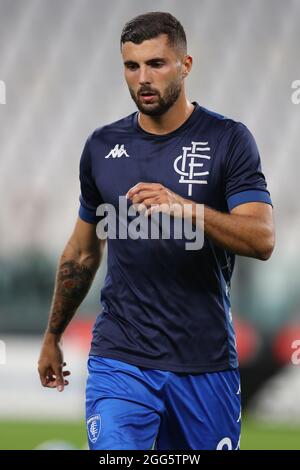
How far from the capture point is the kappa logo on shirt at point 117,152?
3422 millimetres

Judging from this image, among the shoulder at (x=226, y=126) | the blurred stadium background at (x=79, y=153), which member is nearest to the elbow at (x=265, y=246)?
the shoulder at (x=226, y=126)

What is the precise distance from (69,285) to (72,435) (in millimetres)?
3041


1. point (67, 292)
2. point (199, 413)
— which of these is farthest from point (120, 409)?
point (67, 292)

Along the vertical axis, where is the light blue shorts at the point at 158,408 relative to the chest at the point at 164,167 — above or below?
below

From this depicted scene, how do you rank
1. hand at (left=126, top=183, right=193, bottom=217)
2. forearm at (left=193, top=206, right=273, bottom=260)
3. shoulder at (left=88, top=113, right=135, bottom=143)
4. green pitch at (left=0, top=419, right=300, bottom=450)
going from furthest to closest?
1. green pitch at (left=0, top=419, right=300, bottom=450)
2. shoulder at (left=88, top=113, right=135, bottom=143)
3. forearm at (left=193, top=206, right=273, bottom=260)
4. hand at (left=126, top=183, right=193, bottom=217)

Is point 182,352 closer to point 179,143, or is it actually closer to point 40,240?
point 179,143

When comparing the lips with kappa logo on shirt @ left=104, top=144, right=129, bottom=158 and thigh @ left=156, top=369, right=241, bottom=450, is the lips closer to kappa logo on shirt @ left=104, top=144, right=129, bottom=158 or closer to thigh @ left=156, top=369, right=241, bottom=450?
kappa logo on shirt @ left=104, top=144, right=129, bottom=158

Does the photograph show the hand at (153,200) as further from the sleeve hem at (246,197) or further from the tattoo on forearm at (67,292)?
the tattoo on forearm at (67,292)

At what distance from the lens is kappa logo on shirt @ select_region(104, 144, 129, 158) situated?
3422 mm

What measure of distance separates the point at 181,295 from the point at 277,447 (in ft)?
10.3

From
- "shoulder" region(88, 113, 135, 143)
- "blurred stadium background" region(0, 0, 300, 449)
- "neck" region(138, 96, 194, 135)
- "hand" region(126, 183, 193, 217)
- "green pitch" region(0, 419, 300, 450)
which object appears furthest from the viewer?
"blurred stadium background" region(0, 0, 300, 449)

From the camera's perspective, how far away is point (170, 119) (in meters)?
3.38

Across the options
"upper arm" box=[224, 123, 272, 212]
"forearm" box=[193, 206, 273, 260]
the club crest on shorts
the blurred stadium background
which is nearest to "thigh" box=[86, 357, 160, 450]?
the club crest on shorts

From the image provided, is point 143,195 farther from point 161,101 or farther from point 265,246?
point 161,101
